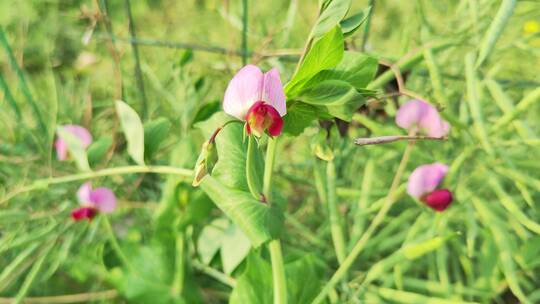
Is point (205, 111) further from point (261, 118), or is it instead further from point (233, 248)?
point (261, 118)

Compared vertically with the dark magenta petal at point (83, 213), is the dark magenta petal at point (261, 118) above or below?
above

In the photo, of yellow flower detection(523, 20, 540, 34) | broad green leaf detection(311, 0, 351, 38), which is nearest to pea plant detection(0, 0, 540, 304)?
broad green leaf detection(311, 0, 351, 38)

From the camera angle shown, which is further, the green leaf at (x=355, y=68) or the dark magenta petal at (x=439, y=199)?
the dark magenta petal at (x=439, y=199)

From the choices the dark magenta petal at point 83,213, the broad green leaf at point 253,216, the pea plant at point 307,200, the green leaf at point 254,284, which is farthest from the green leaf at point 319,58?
the dark magenta petal at point 83,213

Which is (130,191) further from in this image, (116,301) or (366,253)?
(366,253)

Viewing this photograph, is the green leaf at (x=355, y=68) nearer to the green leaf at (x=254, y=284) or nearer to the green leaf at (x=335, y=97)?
the green leaf at (x=335, y=97)

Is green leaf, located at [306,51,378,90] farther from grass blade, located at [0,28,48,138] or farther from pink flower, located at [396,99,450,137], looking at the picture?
grass blade, located at [0,28,48,138]

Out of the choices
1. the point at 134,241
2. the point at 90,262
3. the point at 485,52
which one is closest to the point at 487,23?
the point at 485,52
